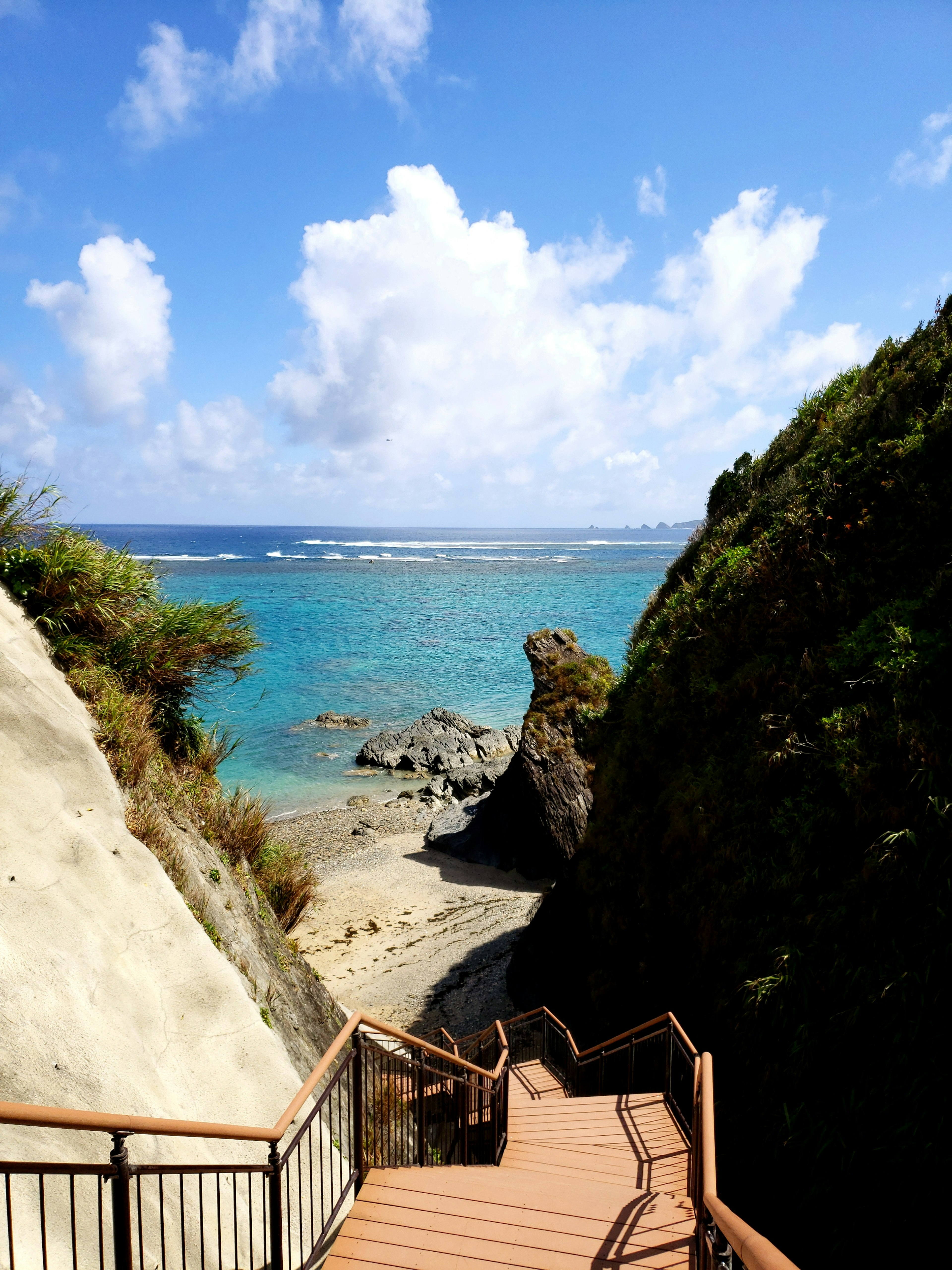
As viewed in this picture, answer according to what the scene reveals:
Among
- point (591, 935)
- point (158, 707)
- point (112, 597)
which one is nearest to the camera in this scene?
point (112, 597)

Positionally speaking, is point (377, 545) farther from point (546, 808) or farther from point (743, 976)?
point (743, 976)

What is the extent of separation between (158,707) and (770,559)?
841cm

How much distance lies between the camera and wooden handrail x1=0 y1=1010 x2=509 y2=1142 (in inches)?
105

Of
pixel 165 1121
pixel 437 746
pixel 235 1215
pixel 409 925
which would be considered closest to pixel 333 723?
pixel 437 746

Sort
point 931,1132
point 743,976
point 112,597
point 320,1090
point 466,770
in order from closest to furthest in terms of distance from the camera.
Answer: point 931,1132 < point 743,976 < point 320,1090 < point 112,597 < point 466,770

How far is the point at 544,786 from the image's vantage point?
18.7 metres

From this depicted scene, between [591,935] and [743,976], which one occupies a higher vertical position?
[743,976]

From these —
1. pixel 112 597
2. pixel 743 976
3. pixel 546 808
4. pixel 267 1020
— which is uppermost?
pixel 112 597

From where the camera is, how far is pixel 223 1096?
579 cm

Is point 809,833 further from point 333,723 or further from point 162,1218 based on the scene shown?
point 333,723

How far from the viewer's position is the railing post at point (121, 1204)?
117 inches

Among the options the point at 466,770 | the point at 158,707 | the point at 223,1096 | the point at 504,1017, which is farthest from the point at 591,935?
the point at 466,770

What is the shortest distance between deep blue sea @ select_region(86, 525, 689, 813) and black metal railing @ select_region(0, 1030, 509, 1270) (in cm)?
602

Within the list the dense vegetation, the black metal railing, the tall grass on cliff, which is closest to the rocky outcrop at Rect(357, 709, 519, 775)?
the dense vegetation
